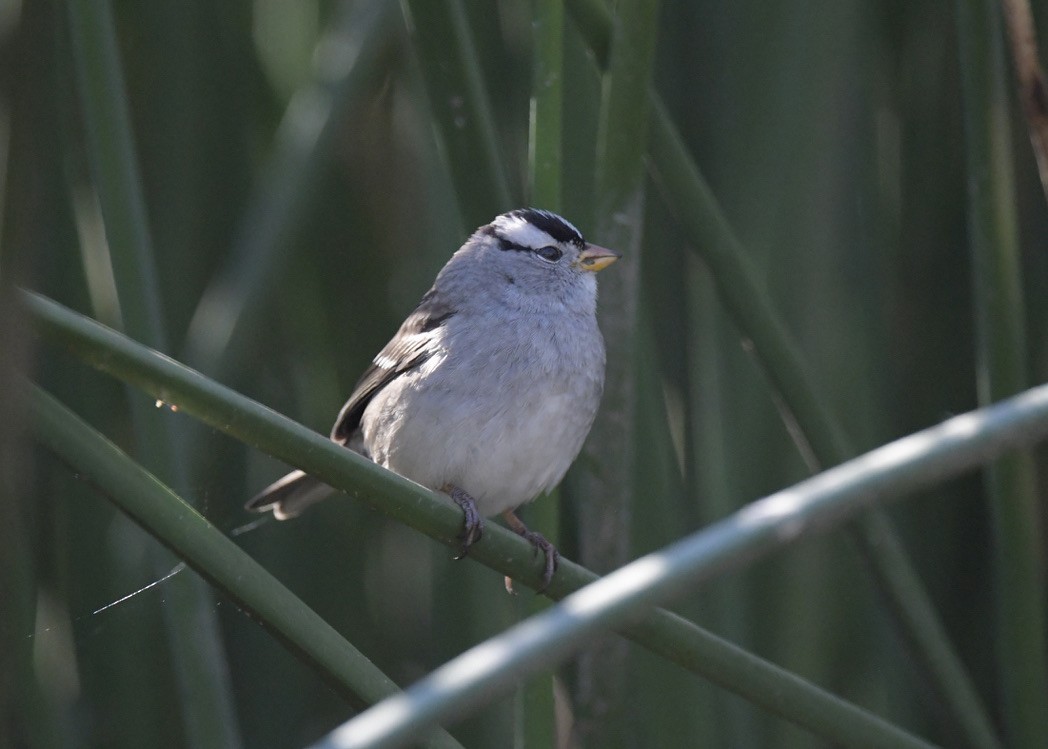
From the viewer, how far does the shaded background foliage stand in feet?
6.20

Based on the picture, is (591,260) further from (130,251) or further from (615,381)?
(130,251)

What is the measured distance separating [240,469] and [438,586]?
448mm

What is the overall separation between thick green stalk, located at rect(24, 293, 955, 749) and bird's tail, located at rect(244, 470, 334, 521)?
29.8 inches

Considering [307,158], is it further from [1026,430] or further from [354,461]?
[1026,430]

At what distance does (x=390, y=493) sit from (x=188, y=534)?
0.62 feet

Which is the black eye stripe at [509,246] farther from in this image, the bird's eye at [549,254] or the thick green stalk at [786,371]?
the thick green stalk at [786,371]

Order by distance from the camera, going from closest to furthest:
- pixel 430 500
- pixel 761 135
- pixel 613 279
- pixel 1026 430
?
pixel 1026 430 → pixel 430 500 → pixel 613 279 → pixel 761 135

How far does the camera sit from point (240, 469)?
87.7 inches

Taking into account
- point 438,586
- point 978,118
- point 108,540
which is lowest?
point 438,586

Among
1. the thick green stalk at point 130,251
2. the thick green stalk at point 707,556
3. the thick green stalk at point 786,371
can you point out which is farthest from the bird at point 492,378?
the thick green stalk at point 707,556

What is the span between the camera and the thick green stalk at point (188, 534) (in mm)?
1076

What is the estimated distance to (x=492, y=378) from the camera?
73.3 inches

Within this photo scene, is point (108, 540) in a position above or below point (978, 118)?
below

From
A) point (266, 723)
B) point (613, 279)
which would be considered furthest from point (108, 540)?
point (613, 279)
